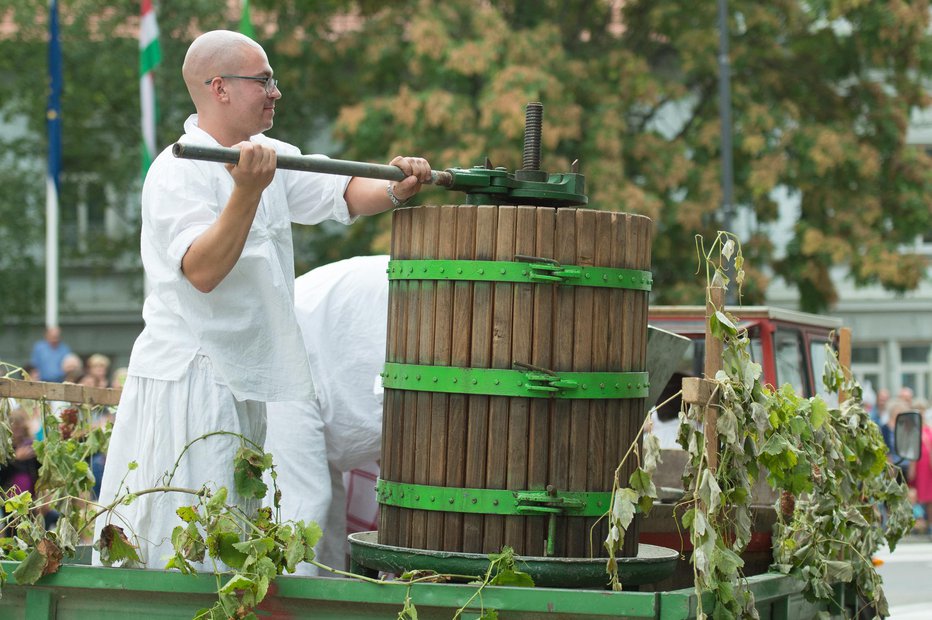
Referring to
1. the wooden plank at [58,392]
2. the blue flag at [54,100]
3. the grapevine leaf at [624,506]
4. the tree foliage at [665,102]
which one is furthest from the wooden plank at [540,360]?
the blue flag at [54,100]

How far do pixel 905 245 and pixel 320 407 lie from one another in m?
15.9

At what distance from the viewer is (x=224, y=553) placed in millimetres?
3406

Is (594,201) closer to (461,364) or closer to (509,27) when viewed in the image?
(509,27)

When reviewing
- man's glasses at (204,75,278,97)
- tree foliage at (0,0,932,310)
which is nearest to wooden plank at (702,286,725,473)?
man's glasses at (204,75,278,97)

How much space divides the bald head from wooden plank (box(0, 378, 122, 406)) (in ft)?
3.40

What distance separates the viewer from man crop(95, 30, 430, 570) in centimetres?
382

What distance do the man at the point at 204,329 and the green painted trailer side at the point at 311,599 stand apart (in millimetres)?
230

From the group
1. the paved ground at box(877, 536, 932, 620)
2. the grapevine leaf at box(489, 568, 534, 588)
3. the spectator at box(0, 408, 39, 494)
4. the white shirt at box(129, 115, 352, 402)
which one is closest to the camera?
the grapevine leaf at box(489, 568, 534, 588)

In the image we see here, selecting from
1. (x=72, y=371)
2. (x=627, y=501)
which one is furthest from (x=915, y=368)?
(x=627, y=501)

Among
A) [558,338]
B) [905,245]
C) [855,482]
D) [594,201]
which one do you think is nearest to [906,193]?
[905,245]

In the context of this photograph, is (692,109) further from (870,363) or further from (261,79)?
(261,79)

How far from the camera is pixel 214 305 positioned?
3838 millimetres

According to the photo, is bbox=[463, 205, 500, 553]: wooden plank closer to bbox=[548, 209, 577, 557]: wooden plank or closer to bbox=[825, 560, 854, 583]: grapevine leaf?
bbox=[548, 209, 577, 557]: wooden plank

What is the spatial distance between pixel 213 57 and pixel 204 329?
738 millimetres
